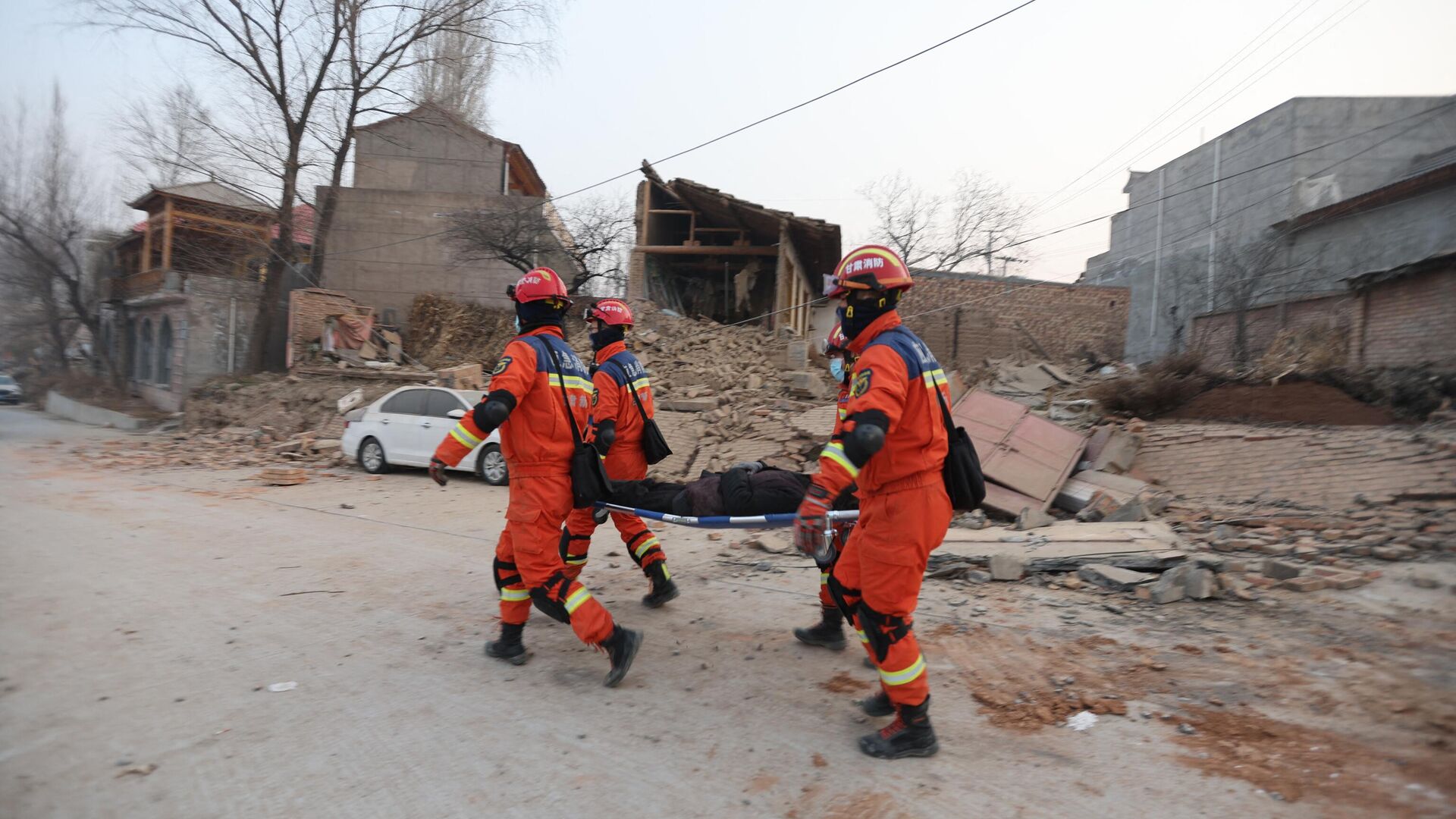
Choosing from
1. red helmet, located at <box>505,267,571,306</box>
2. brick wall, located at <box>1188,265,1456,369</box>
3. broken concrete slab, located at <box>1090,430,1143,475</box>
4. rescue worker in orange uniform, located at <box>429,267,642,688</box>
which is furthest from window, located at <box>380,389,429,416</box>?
brick wall, located at <box>1188,265,1456,369</box>

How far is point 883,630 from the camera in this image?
3127mm

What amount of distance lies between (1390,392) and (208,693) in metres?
12.8

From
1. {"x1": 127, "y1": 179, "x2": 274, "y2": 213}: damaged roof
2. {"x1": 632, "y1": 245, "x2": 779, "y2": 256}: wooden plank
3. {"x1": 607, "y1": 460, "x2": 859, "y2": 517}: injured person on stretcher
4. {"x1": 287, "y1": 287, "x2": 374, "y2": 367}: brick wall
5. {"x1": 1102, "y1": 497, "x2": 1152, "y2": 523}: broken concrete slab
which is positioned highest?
{"x1": 127, "y1": 179, "x2": 274, "y2": 213}: damaged roof

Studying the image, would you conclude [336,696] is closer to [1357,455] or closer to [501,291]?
[1357,455]

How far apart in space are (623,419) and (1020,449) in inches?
228

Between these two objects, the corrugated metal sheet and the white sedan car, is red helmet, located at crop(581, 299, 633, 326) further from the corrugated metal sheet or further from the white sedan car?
the white sedan car

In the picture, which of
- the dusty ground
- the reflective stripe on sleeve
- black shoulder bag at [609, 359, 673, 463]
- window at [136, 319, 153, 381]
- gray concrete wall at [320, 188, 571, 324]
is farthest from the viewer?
window at [136, 319, 153, 381]

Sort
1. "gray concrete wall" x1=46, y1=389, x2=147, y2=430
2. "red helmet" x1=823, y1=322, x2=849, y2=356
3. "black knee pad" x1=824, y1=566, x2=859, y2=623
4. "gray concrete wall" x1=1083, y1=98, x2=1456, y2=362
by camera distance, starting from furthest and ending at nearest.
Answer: "gray concrete wall" x1=46, y1=389, x2=147, y2=430 → "gray concrete wall" x1=1083, y1=98, x2=1456, y2=362 → "red helmet" x1=823, y1=322, x2=849, y2=356 → "black knee pad" x1=824, y1=566, x2=859, y2=623

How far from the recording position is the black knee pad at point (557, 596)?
375 centimetres

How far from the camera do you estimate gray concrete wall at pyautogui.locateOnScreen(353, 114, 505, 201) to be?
24281mm

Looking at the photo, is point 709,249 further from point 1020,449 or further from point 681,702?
point 681,702

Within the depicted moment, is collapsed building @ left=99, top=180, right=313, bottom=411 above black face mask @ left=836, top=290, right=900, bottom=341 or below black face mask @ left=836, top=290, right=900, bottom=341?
above

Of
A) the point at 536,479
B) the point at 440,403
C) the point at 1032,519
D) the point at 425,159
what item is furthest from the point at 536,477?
the point at 425,159

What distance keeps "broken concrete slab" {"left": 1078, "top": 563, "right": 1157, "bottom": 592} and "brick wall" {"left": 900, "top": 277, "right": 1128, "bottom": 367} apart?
43.1 feet
